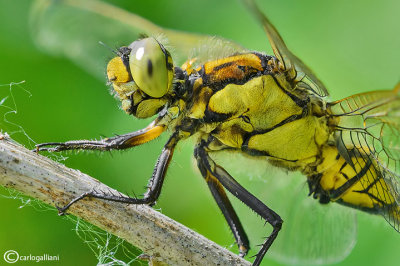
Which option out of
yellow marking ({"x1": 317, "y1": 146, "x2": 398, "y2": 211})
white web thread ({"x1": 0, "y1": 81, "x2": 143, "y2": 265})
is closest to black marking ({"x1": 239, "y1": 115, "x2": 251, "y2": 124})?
yellow marking ({"x1": 317, "y1": 146, "x2": 398, "y2": 211})

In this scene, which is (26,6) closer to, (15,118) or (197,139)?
(15,118)

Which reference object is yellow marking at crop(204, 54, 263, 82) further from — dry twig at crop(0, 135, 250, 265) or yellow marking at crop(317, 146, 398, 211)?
dry twig at crop(0, 135, 250, 265)

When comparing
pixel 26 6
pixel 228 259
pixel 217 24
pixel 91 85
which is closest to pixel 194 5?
pixel 217 24

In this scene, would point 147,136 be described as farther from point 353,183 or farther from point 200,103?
point 353,183

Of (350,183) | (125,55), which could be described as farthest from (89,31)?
(350,183)

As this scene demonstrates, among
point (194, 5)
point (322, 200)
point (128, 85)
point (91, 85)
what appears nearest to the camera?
point (128, 85)

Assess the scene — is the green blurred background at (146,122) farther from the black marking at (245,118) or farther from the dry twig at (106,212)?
the dry twig at (106,212)
